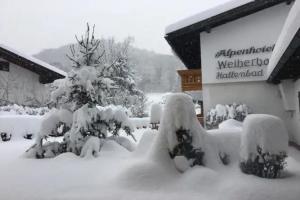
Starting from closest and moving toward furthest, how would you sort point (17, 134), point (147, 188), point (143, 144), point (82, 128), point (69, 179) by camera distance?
point (147, 188) → point (69, 179) → point (143, 144) → point (82, 128) → point (17, 134)

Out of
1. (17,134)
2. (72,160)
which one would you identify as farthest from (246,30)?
(17,134)

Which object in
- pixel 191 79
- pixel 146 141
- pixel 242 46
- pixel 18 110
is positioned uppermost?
pixel 242 46

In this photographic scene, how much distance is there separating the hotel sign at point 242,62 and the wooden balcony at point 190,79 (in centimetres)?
175

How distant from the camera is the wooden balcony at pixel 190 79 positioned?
17.1 metres

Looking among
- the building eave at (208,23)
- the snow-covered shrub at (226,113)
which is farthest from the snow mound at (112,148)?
the building eave at (208,23)

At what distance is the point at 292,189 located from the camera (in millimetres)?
6250

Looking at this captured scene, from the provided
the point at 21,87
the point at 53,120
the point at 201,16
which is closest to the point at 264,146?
the point at 53,120

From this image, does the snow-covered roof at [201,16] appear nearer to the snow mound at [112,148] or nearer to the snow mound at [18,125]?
the snow mound at [112,148]

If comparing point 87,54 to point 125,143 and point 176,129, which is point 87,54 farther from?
point 176,129

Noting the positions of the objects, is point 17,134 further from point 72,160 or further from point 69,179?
point 69,179

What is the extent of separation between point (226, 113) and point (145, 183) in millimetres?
8418

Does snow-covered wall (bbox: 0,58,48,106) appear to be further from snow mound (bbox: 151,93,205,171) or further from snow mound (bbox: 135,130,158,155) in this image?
snow mound (bbox: 151,93,205,171)

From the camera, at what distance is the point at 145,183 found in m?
6.99

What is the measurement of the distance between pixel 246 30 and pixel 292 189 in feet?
33.5
